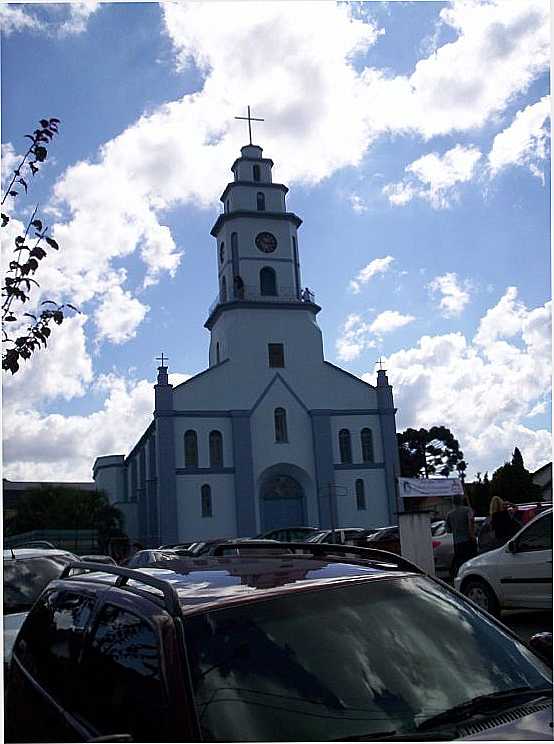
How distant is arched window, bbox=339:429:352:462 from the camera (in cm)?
4175

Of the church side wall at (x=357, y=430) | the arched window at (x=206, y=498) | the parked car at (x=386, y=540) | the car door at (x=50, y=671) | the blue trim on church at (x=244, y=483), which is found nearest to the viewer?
the car door at (x=50, y=671)

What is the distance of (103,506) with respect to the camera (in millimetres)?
42594

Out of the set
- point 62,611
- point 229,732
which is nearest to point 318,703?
point 229,732

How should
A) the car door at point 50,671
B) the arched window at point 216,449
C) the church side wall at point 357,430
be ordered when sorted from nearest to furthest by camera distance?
the car door at point 50,671 < the arched window at point 216,449 < the church side wall at point 357,430

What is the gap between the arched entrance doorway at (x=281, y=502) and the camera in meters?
40.5

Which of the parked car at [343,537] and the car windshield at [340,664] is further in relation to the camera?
the parked car at [343,537]

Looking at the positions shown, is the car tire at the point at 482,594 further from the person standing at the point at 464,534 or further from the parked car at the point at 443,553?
the parked car at the point at 443,553

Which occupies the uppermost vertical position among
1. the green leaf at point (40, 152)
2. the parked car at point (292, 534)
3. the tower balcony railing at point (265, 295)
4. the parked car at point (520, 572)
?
the tower balcony railing at point (265, 295)

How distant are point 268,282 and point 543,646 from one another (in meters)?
42.2

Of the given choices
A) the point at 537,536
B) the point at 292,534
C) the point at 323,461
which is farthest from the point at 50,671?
the point at 323,461

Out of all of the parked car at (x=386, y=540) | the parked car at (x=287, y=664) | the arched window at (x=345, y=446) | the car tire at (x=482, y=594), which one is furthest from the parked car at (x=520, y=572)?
the arched window at (x=345, y=446)

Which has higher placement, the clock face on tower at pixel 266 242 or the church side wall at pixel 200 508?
the clock face on tower at pixel 266 242

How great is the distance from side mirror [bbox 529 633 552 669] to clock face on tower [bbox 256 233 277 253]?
42839 millimetres

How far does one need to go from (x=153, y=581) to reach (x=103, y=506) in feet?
135
